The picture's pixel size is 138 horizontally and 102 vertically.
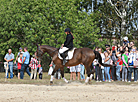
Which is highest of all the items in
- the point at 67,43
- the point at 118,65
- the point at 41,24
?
the point at 41,24

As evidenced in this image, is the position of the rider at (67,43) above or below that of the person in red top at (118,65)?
above

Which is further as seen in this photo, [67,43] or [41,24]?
[41,24]

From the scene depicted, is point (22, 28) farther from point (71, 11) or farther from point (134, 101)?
point (134, 101)

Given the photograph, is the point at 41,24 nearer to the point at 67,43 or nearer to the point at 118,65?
the point at 118,65

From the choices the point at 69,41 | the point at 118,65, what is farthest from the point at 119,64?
the point at 69,41

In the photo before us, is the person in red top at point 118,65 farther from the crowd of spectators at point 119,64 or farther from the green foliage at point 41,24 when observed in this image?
the green foliage at point 41,24

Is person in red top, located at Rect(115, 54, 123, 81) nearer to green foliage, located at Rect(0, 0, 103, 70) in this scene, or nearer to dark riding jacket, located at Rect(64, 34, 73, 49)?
dark riding jacket, located at Rect(64, 34, 73, 49)

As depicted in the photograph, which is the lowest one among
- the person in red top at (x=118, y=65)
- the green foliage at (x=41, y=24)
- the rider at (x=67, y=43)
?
the person in red top at (x=118, y=65)

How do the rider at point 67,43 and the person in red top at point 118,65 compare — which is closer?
the rider at point 67,43

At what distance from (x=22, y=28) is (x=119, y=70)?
16355mm

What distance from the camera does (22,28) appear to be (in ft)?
107

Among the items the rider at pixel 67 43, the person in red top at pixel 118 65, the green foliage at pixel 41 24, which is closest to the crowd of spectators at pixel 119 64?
the person in red top at pixel 118 65

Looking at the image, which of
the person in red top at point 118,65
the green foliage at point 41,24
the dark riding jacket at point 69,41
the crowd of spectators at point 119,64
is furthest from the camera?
the green foliage at point 41,24

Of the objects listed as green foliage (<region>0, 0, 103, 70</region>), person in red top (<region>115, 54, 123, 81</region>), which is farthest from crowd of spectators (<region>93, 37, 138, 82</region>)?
green foliage (<region>0, 0, 103, 70</region>)
